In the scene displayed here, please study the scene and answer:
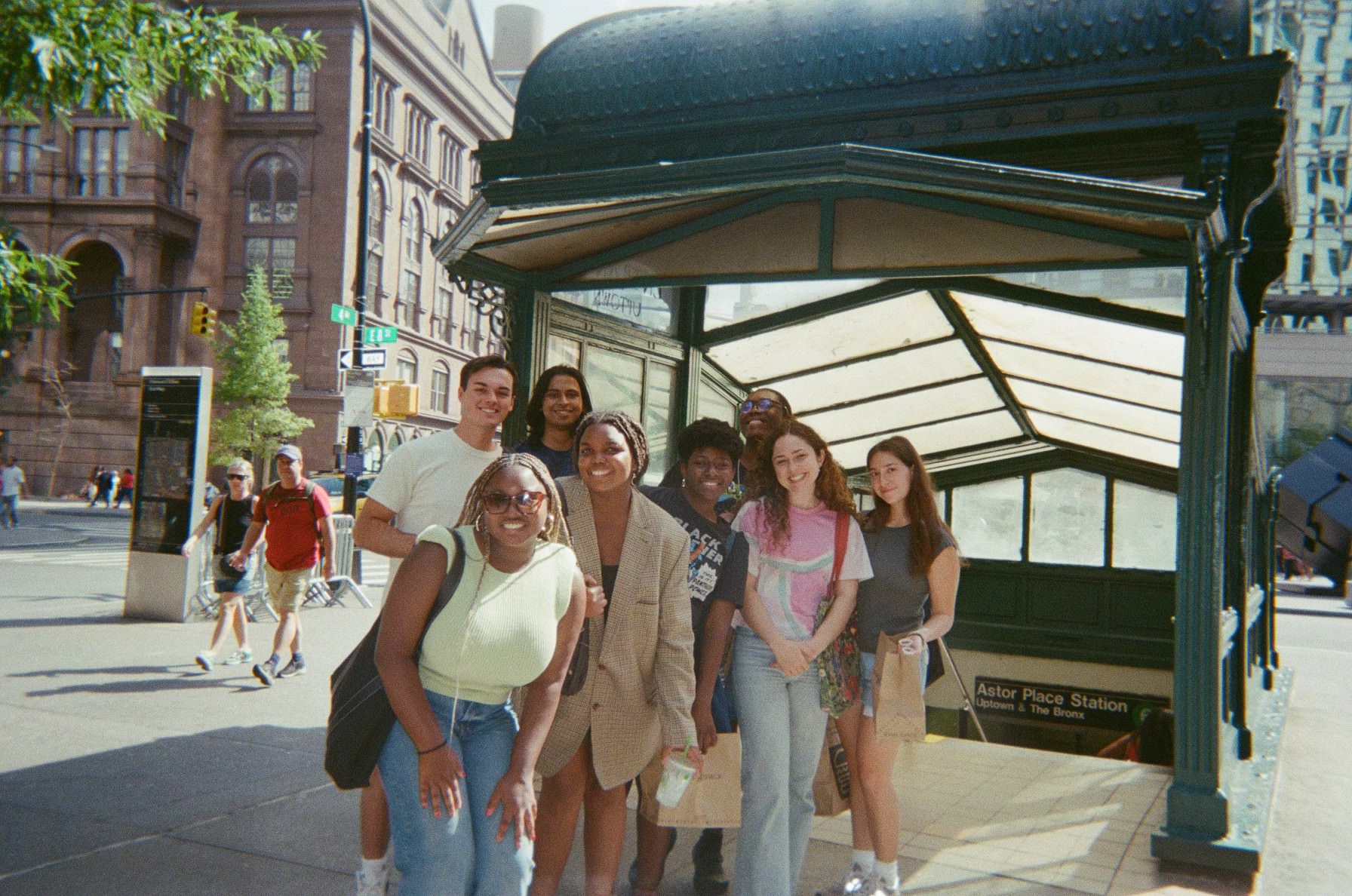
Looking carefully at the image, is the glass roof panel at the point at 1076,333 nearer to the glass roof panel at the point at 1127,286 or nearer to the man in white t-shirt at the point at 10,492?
the glass roof panel at the point at 1127,286

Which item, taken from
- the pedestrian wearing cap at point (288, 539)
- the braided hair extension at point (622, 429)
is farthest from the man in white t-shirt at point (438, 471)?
the pedestrian wearing cap at point (288, 539)

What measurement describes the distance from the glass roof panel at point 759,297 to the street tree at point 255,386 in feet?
103

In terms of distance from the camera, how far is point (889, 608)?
4.33 m

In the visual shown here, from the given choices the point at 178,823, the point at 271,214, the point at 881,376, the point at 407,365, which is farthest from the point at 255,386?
the point at 178,823

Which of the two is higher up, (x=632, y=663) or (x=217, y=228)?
(x=217, y=228)

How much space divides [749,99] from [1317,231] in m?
70.5

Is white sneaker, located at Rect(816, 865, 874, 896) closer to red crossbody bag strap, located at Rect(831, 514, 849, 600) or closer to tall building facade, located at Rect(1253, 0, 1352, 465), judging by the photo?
red crossbody bag strap, located at Rect(831, 514, 849, 600)

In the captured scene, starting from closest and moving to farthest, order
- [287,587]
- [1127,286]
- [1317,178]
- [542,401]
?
[542,401] → [1127,286] → [287,587] → [1317,178]

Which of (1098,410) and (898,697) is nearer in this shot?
(898,697)

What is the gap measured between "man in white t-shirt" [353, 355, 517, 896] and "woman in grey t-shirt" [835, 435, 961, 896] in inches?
63.2

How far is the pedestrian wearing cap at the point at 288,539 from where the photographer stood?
27.1 ft

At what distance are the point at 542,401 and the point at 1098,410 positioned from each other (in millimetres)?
6062

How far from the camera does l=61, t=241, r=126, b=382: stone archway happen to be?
4391cm

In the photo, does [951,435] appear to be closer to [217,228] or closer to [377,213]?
[377,213]
